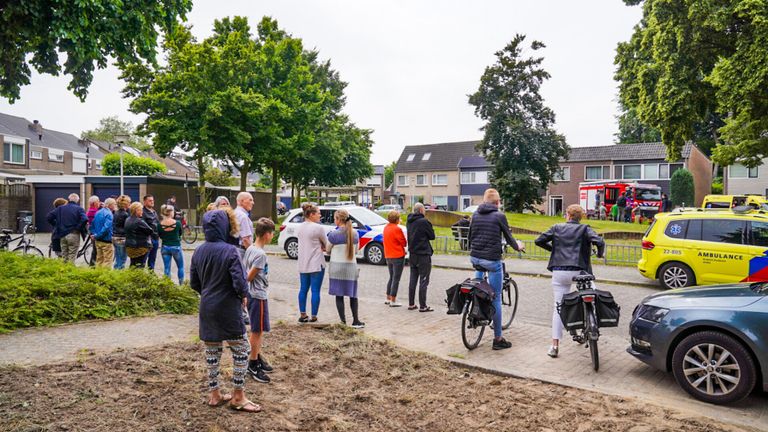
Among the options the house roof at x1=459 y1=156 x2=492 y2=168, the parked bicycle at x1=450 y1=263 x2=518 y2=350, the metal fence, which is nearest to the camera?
the parked bicycle at x1=450 y1=263 x2=518 y2=350

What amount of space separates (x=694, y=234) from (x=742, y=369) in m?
6.76

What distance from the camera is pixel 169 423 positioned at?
13.3 feet

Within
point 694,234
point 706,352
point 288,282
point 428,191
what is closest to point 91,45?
point 288,282

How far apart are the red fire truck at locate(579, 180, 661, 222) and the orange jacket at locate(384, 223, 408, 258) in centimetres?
2956

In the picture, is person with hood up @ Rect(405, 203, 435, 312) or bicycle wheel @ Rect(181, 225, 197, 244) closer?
person with hood up @ Rect(405, 203, 435, 312)

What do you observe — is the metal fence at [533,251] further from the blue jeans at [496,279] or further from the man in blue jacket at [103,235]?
the man in blue jacket at [103,235]

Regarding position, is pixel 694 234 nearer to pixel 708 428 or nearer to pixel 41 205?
pixel 708 428

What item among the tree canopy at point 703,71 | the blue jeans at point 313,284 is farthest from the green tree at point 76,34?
the tree canopy at point 703,71

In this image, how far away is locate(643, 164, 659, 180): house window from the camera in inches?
1935

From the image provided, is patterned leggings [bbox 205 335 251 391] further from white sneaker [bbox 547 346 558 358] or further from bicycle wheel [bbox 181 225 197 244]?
bicycle wheel [bbox 181 225 197 244]

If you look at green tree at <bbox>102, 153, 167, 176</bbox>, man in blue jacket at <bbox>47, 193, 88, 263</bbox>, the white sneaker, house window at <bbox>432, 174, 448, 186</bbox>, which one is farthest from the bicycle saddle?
house window at <bbox>432, 174, 448, 186</bbox>

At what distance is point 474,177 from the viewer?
6119cm

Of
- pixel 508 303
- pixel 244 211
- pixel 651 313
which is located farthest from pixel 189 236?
pixel 651 313

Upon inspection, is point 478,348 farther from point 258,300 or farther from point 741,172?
point 741,172
